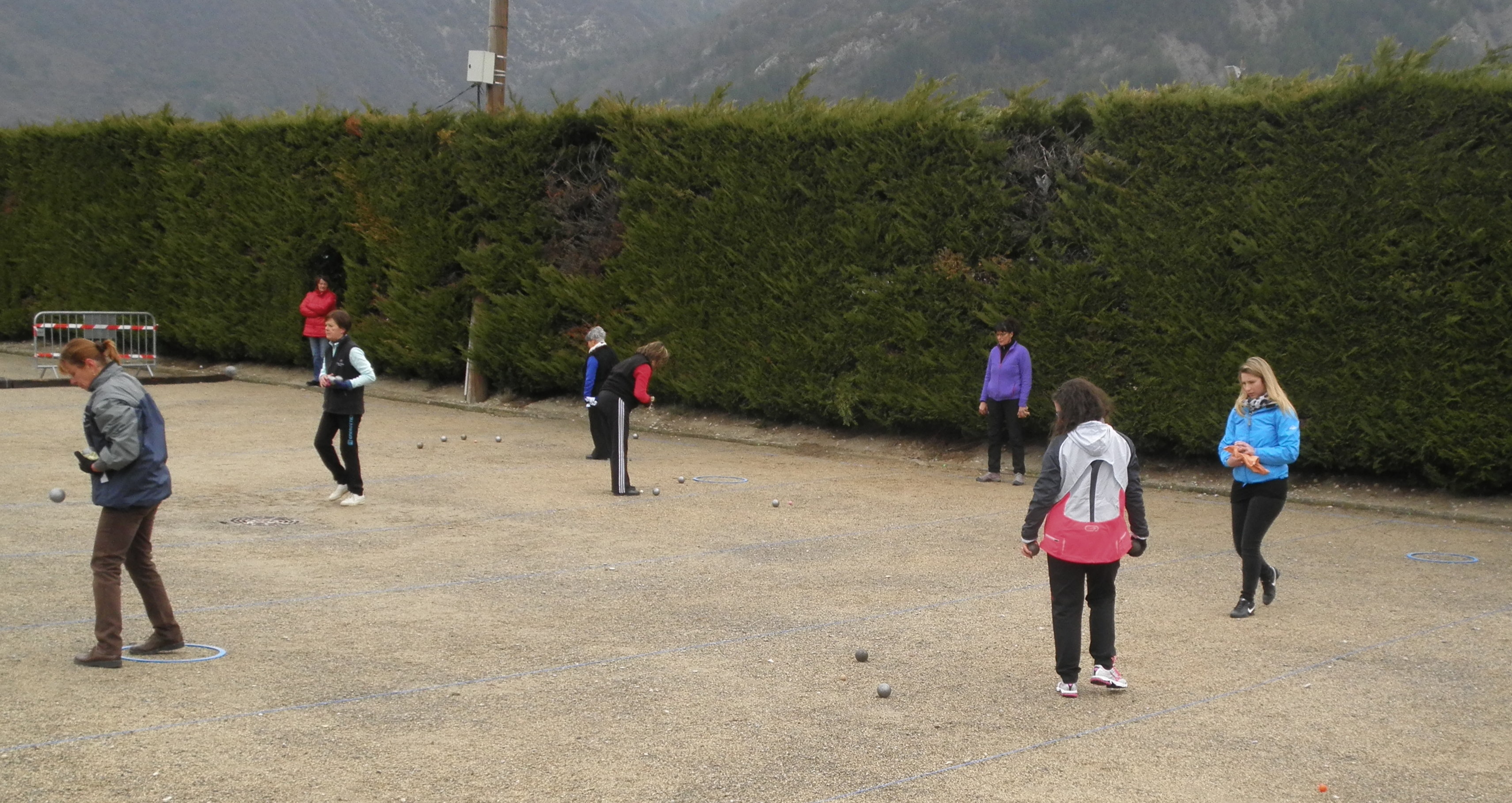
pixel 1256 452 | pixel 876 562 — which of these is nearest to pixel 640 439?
pixel 876 562

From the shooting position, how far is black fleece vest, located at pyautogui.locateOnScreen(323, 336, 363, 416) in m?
12.5

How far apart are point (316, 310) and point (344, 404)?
10.2 m

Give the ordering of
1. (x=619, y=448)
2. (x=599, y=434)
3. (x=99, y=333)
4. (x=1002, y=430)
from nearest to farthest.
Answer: (x=619, y=448) < (x=1002, y=430) < (x=599, y=434) < (x=99, y=333)

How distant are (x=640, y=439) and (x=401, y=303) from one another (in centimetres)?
572

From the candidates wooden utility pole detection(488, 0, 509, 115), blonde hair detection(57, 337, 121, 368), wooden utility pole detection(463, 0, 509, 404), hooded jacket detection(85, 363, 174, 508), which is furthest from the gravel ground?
wooden utility pole detection(488, 0, 509, 115)

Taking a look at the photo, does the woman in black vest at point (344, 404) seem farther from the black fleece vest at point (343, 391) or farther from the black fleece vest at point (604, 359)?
the black fleece vest at point (604, 359)

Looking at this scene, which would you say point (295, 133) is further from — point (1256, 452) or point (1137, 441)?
point (1256, 452)

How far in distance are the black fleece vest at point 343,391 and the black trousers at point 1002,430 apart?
22.0ft

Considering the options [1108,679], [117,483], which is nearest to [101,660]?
[117,483]

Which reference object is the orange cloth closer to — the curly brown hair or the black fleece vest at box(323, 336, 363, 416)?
the curly brown hair

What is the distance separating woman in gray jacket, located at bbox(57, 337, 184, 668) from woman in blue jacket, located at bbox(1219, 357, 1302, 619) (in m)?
6.30

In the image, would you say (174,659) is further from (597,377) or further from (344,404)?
(597,377)

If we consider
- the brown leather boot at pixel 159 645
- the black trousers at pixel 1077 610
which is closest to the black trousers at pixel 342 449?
the brown leather boot at pixel 159 645

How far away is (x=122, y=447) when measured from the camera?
7219 mm
